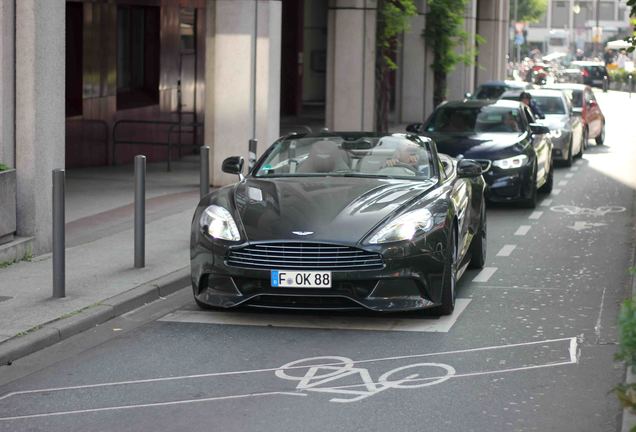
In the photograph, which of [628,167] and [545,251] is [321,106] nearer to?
[628,167]

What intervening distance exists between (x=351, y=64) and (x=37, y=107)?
15.2m

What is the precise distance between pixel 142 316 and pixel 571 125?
17.7m

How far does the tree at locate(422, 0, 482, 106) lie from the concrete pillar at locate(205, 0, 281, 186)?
48.3ft

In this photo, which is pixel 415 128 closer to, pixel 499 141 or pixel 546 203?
pixel 499 141

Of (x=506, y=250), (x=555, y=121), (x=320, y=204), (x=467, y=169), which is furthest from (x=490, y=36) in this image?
(x=320, y=204)

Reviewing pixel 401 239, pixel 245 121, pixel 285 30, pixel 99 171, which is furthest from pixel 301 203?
pixel 285 30

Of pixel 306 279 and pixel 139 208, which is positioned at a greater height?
pixel 139 208

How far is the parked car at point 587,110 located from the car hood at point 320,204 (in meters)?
20.9

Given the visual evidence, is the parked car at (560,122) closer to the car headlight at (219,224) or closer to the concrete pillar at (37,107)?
the concrete pillar at (37,107)

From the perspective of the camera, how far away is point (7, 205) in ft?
40.9

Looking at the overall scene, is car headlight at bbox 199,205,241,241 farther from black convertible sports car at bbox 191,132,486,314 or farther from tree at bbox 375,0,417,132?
tree at bbox 375,0,417,132

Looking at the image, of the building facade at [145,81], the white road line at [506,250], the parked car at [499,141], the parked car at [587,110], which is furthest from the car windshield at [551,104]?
the white road line at [506,250]

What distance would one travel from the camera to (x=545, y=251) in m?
14.2

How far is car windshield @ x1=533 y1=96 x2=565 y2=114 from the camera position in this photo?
27.3 meters
